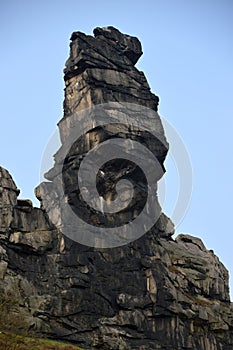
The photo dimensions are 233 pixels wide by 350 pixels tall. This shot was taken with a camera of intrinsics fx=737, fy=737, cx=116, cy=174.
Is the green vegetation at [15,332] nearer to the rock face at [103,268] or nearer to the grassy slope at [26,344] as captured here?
the grassy slope at [26,344]

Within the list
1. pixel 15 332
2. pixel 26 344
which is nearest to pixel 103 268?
pixel 26 344

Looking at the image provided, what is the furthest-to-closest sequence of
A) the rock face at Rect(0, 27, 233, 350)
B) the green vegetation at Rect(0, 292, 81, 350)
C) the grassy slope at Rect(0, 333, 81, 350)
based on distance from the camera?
the rock face at Rect(0, 27, 233, 350) → the green vegetation at Rect(0, 292, 81, 350) → the grassy slope at Rect(0, 333, 81, 350)

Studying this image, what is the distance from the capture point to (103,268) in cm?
10456

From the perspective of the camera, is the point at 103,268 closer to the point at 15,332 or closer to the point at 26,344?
the point at 26,344

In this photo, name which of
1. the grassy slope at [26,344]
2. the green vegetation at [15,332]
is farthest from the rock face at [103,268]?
the grassy slope at [26,344]

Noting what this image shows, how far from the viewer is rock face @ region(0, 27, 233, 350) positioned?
99.8 metres

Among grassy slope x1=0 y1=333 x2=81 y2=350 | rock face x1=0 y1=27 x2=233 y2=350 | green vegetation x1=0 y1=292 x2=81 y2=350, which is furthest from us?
rock face x1=0 y1=27 x2=233 y2=350

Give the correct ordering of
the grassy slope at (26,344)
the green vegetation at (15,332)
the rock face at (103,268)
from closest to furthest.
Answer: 1. the grassy slope at (26,344)
2. the green vegetation at (15,332)
3. the rock face at (103,268)

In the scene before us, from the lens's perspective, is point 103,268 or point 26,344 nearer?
point 26,344

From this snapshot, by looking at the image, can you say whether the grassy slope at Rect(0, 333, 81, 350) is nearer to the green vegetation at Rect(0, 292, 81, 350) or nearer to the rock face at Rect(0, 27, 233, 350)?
the green vegetation at Rect(0, 292, 81, 350)

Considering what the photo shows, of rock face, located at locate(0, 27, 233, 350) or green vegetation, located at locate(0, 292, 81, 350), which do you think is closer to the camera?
green vegetation, located at locate(0, 292, 81, 350)

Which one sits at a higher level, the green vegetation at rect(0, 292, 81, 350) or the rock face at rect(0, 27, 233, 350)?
the rock face at rect(0, 27, 233, 350)

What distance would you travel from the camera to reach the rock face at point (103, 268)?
9981cm

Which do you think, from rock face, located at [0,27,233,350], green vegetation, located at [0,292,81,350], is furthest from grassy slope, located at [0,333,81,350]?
rock face, located at [0,27,233,350]
